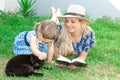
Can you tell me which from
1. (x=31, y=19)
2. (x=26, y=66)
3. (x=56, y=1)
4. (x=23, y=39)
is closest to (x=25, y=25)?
(x=31, y=19)

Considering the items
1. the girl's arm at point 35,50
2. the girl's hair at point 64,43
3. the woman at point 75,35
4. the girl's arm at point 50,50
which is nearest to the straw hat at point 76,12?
the woman at point 75,35

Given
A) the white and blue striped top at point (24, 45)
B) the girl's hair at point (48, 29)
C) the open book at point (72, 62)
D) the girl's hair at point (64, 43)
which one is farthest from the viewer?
the girl's hair at point (64, 43)

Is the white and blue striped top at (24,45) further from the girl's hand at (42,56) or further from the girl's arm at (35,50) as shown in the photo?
the girl's hand at (42,56)

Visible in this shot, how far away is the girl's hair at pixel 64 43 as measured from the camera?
6348 mm

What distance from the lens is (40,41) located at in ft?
19.9

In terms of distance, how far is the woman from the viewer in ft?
20.4

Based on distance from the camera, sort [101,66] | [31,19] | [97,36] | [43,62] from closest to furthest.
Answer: [43,62] < [101,66] < [97,36] < [31,19]

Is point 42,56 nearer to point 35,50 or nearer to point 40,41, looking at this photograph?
point 35,50

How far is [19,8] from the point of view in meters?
9.29

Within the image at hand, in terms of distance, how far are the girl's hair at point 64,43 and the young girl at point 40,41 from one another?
7.3 inches

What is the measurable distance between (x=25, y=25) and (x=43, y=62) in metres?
2.42

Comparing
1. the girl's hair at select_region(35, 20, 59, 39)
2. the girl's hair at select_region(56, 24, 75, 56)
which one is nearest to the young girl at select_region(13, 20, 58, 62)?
the girl's hair at select_region(35, 20, 59, 39)

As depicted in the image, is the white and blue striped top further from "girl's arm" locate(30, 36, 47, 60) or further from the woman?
the woman

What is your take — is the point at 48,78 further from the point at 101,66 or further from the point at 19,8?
the point at 19,8
